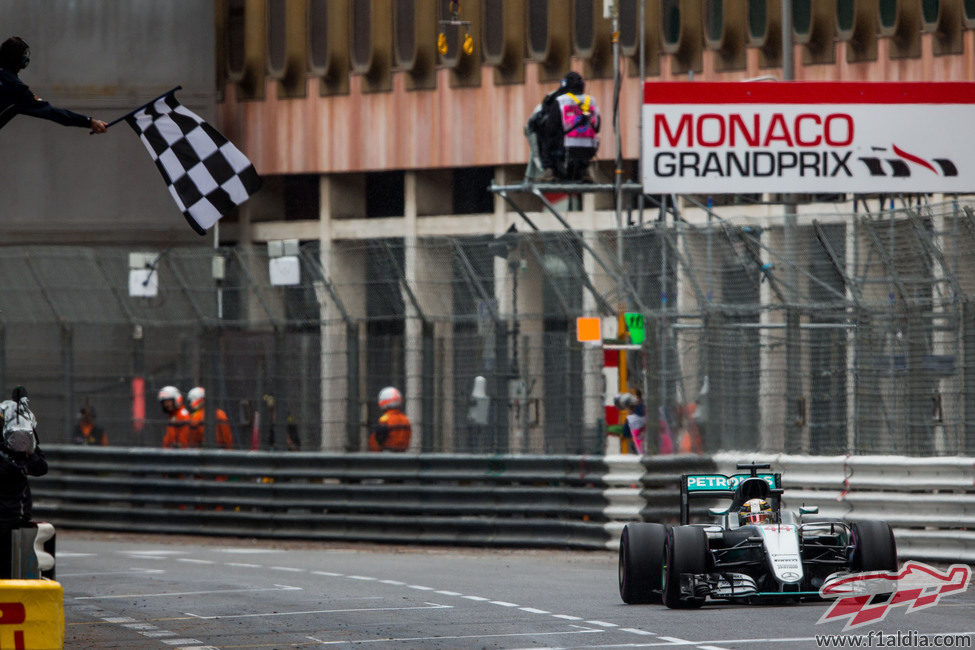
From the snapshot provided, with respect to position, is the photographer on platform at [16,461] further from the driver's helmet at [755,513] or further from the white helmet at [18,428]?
the driver's helmet at [755,513]

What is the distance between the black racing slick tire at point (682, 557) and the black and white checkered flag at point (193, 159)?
3.39 meters

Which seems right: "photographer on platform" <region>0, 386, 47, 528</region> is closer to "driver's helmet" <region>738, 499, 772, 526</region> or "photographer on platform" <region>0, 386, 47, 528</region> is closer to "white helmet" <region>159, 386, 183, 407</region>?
"driver's helmet" <region>738, 499, 772, 526</region>

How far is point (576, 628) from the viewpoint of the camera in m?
10.8

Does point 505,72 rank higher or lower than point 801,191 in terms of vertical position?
higher

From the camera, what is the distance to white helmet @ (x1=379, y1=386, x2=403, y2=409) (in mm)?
19250

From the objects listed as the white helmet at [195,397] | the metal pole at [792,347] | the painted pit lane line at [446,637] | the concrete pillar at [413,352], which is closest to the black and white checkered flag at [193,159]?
the painted pit lane line at [446,637]

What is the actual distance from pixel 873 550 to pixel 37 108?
19.2ft

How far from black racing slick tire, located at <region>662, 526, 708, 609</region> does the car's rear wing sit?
26.8 inches

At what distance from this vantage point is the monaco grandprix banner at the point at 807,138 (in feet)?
66.4

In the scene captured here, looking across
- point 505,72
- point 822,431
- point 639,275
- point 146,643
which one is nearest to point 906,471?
point 822,431

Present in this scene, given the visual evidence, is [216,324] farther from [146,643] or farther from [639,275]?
[146,643]

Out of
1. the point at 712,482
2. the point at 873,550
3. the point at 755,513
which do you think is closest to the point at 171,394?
the point at 712,482

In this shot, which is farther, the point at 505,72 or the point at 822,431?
the point at 505,72

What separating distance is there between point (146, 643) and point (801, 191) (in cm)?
1157
